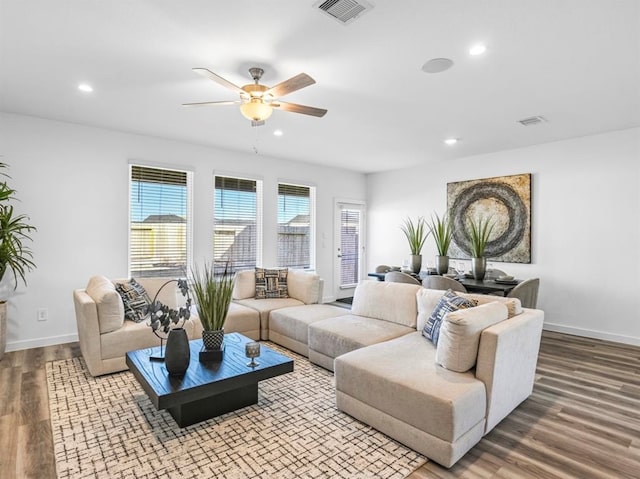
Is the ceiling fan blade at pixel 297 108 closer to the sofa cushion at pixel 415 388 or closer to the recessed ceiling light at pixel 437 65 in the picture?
the recessed ceiling light at pixel 437 65

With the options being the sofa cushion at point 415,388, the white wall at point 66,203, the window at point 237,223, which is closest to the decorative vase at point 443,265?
the sofa cushion at point 415,388

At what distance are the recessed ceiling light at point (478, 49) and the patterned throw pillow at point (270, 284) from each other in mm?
3428

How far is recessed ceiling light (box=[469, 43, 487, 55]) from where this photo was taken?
2457 millimetres

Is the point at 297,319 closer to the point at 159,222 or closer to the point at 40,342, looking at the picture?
the point at 159,222

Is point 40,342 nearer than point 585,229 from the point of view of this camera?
Yes

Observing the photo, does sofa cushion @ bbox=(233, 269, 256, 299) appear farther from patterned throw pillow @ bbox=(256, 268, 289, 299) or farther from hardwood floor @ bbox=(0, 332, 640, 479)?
hardwood floor @ bbox=(0, 332, 640, 479)

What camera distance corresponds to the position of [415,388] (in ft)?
6.82

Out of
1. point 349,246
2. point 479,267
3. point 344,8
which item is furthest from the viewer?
point 349,246

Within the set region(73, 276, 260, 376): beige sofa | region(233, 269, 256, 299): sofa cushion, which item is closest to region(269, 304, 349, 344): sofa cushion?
region(233, 269, 256, 299): sofa cushion

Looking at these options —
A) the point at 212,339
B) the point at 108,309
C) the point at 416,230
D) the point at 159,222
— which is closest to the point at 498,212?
the point at 416,230

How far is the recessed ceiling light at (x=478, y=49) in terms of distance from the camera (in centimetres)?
246

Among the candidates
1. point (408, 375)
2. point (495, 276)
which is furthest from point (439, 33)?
point (495, 276)

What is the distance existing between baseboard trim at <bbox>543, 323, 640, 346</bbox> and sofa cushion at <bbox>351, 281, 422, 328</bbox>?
109 inches

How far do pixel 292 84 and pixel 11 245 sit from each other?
3318mm
